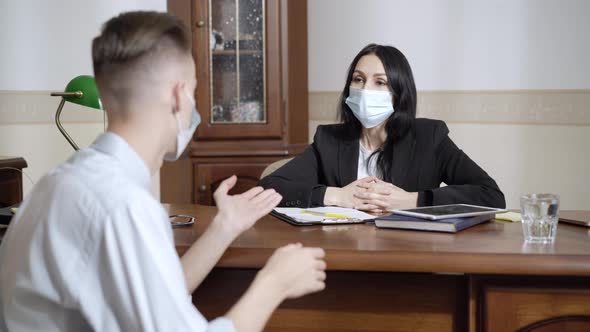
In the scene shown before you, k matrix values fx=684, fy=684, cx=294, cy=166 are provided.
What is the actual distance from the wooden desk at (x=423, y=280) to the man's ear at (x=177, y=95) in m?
0.45

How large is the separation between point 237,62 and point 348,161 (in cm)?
166

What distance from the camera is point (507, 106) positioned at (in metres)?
4.16

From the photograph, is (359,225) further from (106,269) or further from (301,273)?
(106,269)

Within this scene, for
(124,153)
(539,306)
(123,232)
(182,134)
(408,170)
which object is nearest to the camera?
(123,232)

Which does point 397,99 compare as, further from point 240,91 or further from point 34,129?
point 34,129

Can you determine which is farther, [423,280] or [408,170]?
[408,170]

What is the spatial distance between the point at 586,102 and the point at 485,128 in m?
0.59

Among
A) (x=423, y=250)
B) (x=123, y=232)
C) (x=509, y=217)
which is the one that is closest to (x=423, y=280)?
(x=423, y=250)

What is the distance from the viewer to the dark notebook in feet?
5.59

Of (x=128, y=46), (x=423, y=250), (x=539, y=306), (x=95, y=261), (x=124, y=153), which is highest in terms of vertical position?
(x=128, y=46)

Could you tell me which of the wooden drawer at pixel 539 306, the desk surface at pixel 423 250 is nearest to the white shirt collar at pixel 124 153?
the desk surface at pixel 423 250

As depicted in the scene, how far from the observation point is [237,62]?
160 inches

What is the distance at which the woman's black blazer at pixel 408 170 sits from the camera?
2266 millimetres

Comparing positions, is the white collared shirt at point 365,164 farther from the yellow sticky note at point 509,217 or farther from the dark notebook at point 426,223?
the dark notebook at point 426,223
